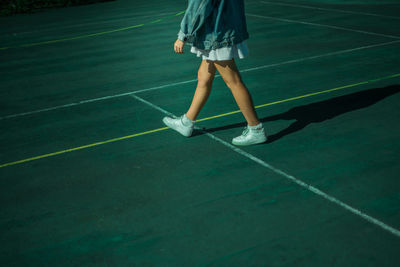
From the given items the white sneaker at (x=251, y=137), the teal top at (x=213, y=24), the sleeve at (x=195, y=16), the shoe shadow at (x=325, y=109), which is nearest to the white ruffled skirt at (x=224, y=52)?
the teal top at (x=213, y=24)

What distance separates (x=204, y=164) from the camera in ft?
15.2

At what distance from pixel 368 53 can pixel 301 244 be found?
6.45 meters

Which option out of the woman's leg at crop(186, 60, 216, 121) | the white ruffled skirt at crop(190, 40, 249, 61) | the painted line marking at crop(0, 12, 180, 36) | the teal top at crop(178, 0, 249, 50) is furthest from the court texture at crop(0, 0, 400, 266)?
the painted line marking at crop(0, 12, 180, 36)

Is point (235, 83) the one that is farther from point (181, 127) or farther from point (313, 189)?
point (313, 189)

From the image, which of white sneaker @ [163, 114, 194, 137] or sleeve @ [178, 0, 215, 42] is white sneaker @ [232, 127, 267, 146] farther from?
sleeve @ [178, 0, 215, 42]

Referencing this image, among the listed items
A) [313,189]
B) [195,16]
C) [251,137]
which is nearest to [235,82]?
Answer: [251,137]

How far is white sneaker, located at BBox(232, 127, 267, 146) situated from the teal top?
3.24 feet

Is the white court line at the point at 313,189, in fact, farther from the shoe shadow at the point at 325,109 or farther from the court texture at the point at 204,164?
the shoe shadow at the point at 325,109

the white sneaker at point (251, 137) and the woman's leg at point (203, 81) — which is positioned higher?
the woman's leg at point (203, 81)

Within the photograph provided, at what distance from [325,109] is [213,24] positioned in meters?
2.26

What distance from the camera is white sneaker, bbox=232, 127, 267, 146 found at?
4.89 meters

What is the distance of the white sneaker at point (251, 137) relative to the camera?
4895 millimetres

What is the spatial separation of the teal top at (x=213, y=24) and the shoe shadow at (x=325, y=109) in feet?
4.35

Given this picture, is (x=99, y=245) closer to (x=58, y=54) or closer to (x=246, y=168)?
(x=246, y=168)
